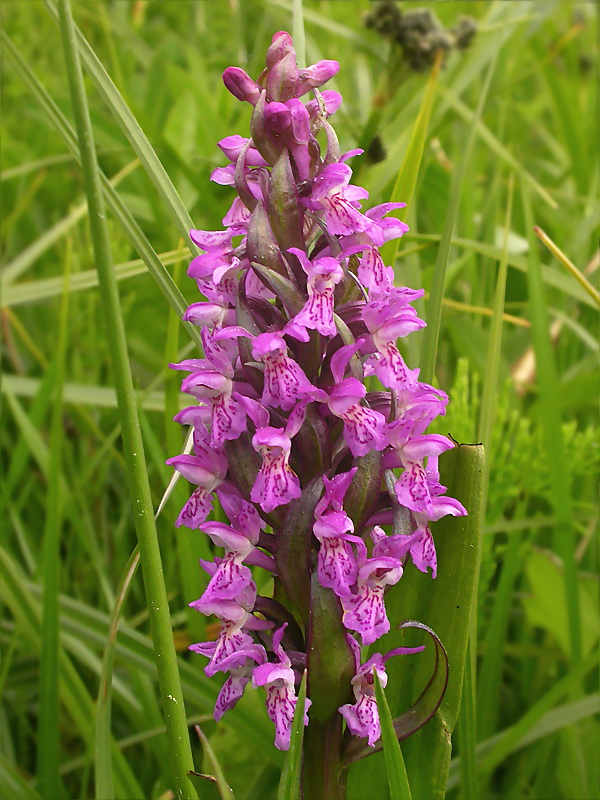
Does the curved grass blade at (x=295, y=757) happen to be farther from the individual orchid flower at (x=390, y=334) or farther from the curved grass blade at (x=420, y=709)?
the individual orchid flower at (x=390, y=334)

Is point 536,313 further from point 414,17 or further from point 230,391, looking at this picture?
point 414,17

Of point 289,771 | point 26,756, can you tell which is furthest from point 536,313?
point 26,756

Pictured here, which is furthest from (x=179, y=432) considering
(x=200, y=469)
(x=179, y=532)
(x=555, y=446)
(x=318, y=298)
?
(x=555, y=446)

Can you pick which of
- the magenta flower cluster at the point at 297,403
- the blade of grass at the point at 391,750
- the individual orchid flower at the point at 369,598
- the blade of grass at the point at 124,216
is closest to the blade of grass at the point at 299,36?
the magenta flower cluster at the point at 297,403

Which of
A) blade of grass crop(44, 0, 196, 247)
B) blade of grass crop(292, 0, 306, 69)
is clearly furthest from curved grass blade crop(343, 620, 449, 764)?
blade of grass crop(292, 0, 306, 69)

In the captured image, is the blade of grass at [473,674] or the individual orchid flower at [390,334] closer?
the individual orchid flower at [390,334]

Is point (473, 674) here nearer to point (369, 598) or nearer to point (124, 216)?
point (369, 598)
